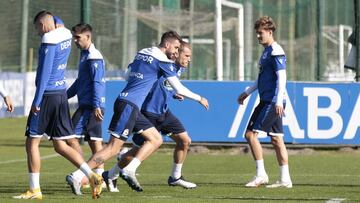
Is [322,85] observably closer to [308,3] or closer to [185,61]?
[308,3]

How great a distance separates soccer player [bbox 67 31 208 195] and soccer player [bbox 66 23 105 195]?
3.07ft

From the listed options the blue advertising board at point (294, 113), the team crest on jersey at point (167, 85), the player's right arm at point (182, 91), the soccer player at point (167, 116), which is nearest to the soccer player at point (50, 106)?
the player's right arm at point (182, 91)

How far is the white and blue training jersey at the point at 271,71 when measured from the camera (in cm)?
1486

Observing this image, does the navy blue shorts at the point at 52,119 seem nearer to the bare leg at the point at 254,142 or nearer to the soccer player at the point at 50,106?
the soccer player at the point at 50,106

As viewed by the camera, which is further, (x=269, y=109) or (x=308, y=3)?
(x=308, y=3)

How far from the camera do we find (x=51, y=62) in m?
12.7

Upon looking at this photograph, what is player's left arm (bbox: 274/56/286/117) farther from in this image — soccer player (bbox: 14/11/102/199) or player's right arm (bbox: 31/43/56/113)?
player's right arm (bbox: 31/43/56/113)

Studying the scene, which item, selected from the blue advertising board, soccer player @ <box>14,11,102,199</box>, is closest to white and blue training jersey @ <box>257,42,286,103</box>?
soccer player @ <box>14,11,102,199</box>

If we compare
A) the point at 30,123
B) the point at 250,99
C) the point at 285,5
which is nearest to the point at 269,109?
the point at 30,123

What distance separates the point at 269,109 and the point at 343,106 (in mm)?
6224

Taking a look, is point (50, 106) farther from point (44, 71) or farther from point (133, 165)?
point (133, 165)

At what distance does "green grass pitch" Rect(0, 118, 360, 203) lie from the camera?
13172 millimetres

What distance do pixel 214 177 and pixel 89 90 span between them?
262 cm

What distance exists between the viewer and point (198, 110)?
2155 centimetres
